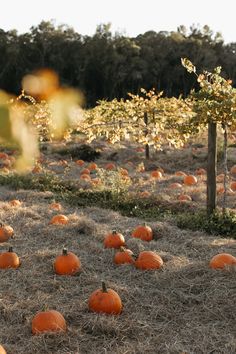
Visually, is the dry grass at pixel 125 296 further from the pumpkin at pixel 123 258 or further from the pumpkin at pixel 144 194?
the pumpkin at pixel 144 194

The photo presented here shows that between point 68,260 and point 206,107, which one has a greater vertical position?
point 206,107

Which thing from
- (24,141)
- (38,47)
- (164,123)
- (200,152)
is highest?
(38,47)

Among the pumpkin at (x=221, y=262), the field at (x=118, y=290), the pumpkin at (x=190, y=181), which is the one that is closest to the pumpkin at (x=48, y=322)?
the field at (x=118, y=290)

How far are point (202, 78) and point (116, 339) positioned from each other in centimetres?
517

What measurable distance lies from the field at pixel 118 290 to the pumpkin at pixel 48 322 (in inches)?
2.7

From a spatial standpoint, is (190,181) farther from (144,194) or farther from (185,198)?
(144,194)

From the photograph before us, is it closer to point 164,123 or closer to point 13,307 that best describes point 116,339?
point 13,307

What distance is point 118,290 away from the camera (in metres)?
4.76

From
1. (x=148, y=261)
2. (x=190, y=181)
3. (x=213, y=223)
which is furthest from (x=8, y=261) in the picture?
(x=190, y=181)

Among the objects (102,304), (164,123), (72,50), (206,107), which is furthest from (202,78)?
(72,50)

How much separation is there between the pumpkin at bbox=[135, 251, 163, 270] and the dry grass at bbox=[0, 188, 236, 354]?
0.08 metres

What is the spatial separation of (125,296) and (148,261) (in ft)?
2.76

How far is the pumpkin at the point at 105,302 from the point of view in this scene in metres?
4.24

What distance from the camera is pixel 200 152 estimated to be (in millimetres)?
16016
